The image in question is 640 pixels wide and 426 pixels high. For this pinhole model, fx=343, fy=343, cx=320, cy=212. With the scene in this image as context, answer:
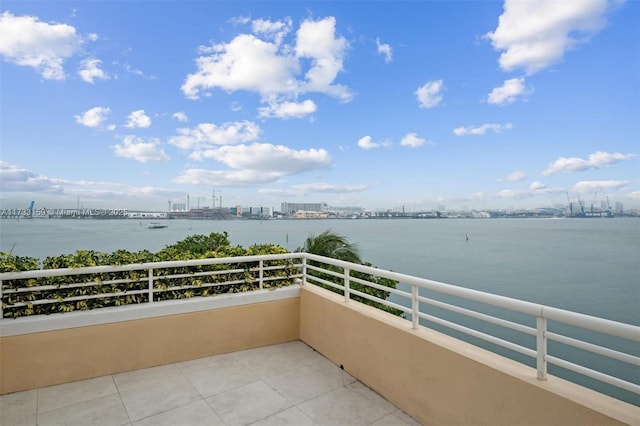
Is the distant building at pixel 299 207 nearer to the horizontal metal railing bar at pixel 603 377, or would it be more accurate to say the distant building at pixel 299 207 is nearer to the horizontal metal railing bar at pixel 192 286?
the horizontal metal railing bar at pixel 192 286

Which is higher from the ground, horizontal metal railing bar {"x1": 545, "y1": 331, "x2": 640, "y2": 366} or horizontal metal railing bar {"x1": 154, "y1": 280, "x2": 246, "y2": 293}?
horizontal metal railing bar {"x1": 545, "y1": 331, "x2": 640, "y2": 366}

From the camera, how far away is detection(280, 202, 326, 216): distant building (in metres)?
29.5

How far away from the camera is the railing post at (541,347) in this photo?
1845mm

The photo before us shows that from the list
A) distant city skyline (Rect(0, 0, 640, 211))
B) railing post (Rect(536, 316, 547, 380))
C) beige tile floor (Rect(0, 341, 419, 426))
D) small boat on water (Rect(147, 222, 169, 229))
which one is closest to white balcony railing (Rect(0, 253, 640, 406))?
railing post (Rect(536, 316, 547, 380))

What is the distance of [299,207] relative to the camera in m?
31.3

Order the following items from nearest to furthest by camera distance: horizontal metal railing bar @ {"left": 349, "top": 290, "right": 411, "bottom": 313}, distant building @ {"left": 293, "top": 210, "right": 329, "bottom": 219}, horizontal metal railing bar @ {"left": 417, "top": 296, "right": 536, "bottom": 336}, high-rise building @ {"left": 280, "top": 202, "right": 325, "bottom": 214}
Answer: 1. horizontal metal railing bar @ {"left": 417, "top": 296, "right": 536, "bottom": 336}
2. horizontal metal railing bar @ {"left": 349, "top": 290, "right": 411, "bottom": 313}
3. high-rise building @ {"left": 280, "top": 202, "right": 325, "bottom": 214}
4. distant building @ {"left": 293, "top": 210, "right": 329, "bottom": 219}

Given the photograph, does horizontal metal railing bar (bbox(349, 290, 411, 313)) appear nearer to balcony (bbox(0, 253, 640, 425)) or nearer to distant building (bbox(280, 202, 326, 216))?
balcony (bbox(0, 253, 640, 425))

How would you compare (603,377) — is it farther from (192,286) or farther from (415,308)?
(192,286)

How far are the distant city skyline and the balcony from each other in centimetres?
501

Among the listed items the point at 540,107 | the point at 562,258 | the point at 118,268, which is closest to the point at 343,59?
the point at 118,268

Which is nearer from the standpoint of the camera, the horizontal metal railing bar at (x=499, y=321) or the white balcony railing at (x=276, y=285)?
the white balcony railing at (x=276, y=285)

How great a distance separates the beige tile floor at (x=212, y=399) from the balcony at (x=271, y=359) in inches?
0.6

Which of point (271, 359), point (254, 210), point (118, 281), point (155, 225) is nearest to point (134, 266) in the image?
point (118, 281)

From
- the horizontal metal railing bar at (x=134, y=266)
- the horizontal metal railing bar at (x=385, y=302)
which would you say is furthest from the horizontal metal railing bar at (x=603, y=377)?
the horizontal metal railing bar at (x=134, y=266)
